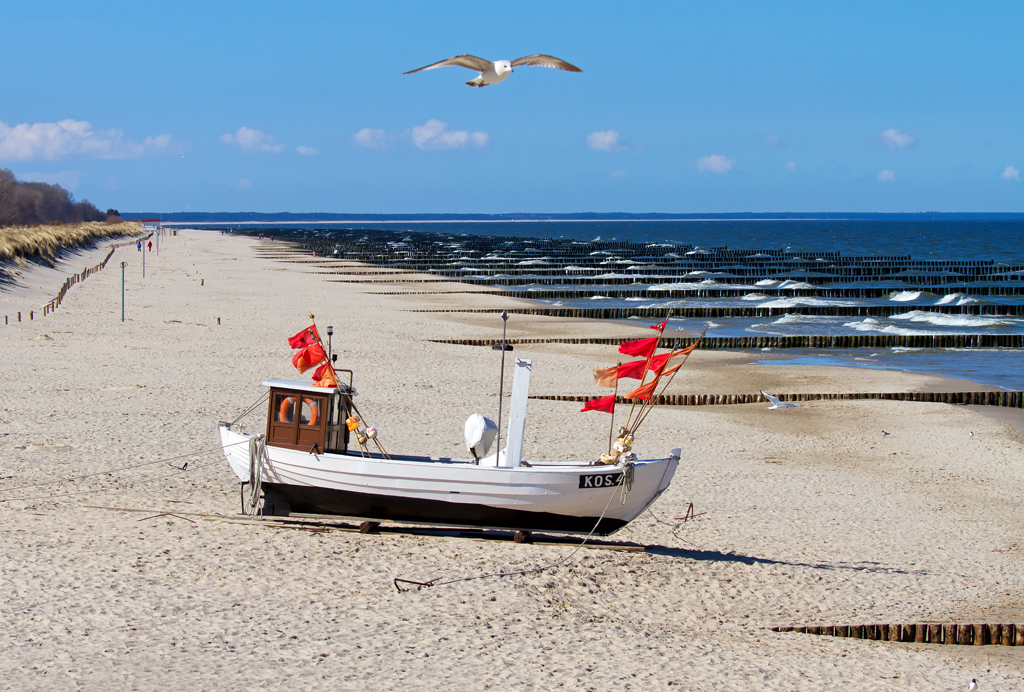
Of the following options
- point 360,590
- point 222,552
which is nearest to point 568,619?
point 360,590

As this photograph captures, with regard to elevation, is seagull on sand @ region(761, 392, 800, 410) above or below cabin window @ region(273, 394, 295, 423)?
below

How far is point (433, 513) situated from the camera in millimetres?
13305

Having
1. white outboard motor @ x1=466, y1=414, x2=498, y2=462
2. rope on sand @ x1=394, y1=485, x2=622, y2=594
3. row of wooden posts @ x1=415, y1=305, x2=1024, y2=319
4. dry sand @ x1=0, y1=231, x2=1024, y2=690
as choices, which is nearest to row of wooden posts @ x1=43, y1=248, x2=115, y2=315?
dry sand @ x1=0, y1=231, x2=1024, y2=690

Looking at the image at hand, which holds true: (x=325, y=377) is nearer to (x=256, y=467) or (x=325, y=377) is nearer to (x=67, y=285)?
(x=256, y=467)

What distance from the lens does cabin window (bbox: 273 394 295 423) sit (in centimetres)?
1379

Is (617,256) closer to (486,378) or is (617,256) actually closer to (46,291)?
(46,291)

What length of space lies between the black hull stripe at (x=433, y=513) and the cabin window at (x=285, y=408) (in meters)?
0.95

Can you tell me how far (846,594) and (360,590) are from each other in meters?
6.10

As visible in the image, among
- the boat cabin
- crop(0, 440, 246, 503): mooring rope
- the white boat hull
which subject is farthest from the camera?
crop(0, 440, 246, 503): mooring rope

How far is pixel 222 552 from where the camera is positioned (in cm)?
1231

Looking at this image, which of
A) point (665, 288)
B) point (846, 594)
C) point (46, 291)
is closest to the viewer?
point (846, 594)

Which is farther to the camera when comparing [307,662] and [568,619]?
[568,619]
